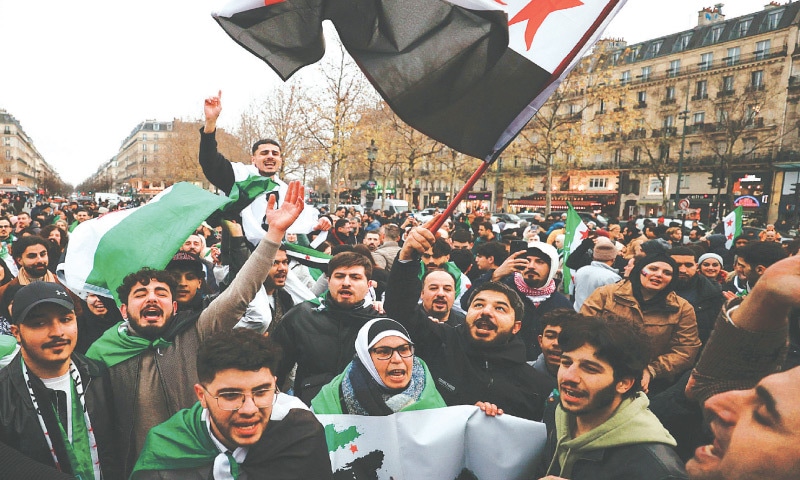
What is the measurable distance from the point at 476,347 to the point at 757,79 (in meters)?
48.0

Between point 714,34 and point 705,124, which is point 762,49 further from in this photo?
point 705,124

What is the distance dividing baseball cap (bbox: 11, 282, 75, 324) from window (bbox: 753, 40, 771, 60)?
49663 millimetres

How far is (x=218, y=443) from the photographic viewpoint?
6.61 feet

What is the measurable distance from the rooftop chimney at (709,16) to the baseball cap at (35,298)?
56.1 metres

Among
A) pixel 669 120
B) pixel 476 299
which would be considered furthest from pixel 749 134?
pixel 476 299

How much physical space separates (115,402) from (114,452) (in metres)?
0.23

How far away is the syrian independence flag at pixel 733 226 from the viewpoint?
9289 mm

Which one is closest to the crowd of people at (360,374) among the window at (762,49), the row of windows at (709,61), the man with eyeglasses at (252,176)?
the man with eyeglasses at (252,176)

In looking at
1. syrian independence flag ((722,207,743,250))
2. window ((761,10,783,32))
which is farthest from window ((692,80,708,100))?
syrian independence flag ((722,207,743,250))

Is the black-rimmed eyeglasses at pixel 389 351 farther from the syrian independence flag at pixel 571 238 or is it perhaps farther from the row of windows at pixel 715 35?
A: the row of windows at pixel 715 35

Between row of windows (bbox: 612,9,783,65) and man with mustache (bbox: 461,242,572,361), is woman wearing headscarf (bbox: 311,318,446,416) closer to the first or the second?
man with mustache (bbox: 461,242,572,361)

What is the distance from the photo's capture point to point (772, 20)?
40438mm

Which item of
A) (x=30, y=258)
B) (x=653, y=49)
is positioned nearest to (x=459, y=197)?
(x=30, y=258)

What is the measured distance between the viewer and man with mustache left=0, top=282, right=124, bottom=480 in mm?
2145
